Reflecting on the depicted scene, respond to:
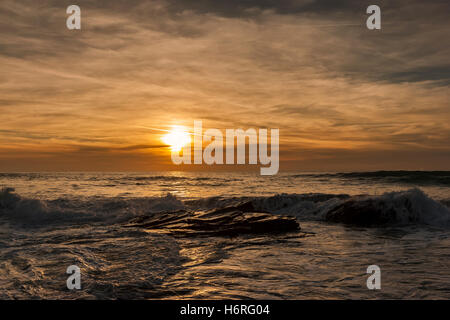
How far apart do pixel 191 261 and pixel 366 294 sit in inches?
136

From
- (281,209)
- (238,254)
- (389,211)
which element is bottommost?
(281,209)

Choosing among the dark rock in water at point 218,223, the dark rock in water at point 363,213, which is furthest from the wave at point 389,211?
the dark rock in water at point 218,223

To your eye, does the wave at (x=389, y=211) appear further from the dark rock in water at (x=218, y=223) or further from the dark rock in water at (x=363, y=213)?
the dark rock in water at (x=218, y=223)

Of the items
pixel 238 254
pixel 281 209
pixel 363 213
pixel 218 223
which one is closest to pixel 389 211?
pixel 363 213

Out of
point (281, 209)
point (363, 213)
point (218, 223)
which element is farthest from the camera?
point (281, 209)

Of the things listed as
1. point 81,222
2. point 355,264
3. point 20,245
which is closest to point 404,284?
point 355,264

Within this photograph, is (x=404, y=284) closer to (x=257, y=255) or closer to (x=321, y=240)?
(x=257, y=255)

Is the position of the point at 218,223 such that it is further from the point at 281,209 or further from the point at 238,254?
the point at 281,209

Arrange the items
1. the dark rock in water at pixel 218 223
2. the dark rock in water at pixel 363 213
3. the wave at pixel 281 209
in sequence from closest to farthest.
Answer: the dark rock in water at pixel 218 223 → the dark rock in water at pixel 363 213 → the wave at pixel 281 209

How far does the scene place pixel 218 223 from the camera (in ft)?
37.8

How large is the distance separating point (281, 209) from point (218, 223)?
7200 mm

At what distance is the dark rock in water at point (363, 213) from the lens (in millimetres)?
12820

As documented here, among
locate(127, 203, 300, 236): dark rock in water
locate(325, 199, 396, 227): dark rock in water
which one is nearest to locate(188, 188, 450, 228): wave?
locate(325, 199, 396, 227): dark rock in water
